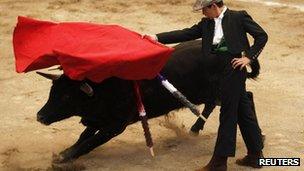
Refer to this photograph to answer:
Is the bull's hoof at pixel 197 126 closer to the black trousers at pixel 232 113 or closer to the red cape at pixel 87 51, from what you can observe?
the black trousers at pixel 232 113

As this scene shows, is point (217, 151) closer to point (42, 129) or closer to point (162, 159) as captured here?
point (162, 159)

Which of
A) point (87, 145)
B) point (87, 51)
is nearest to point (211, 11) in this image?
point (87, 51)

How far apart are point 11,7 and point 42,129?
5.71 meters

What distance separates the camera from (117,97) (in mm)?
5629

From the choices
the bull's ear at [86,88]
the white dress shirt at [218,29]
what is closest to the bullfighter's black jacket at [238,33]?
the white dress shirt at [218,29]

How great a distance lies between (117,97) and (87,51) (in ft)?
2.39

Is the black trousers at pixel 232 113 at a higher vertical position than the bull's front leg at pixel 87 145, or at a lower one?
higher

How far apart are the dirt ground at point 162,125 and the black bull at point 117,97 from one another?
335 mm

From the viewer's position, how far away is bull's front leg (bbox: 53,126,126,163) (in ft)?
18.6

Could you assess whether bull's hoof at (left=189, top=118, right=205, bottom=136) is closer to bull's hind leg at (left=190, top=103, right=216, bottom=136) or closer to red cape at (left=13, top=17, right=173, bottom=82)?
bull's hind leg at (left=190, top=103, right=216, bottom=136)

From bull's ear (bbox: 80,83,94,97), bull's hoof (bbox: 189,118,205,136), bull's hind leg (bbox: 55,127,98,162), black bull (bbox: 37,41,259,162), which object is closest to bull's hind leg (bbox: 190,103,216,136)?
bull's hoof (bbox: 189,118,205,136)

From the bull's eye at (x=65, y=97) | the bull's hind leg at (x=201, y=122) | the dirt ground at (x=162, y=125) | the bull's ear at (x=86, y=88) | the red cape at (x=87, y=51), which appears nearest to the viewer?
the red cape at (x=87, y=51)

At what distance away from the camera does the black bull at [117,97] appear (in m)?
5.51

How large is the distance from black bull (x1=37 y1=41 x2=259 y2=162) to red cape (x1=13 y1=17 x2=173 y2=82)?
1.26 feet
